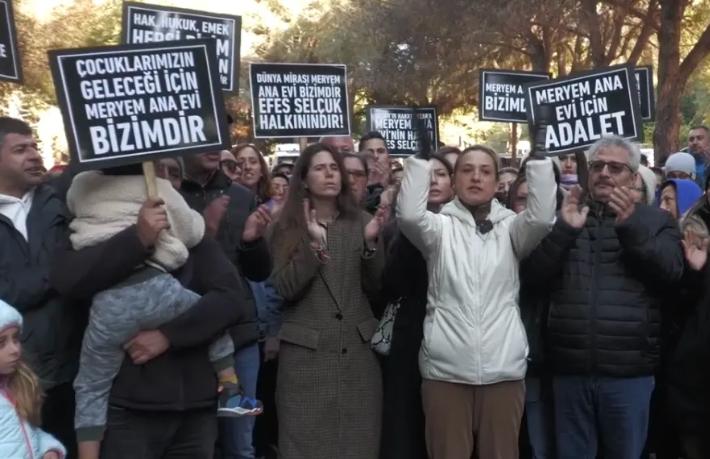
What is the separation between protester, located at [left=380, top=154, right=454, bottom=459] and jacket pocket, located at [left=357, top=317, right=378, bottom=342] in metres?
0.11

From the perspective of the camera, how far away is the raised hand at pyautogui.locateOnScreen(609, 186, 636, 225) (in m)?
4.59

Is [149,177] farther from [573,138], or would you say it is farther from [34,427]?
[573,138]

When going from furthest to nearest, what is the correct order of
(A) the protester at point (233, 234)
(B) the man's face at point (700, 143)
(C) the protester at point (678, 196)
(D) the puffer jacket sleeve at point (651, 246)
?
(B) the man's face at point (700, 143), (C) the protester at point (678, 196), (A) the protester at point (233, 234), (D) the puffer jacket sleeve at point (651, 246)

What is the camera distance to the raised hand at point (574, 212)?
4.61 metres

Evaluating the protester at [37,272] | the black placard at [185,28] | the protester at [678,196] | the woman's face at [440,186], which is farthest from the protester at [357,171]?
the protester at [37,272]

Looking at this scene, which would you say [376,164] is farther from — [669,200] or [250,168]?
[669,200]

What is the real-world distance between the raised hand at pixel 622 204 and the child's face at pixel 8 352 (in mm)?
2745

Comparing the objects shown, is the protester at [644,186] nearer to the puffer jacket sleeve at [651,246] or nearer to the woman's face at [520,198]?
the puffer jacket sleeve at [651,246]

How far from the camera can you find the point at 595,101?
5680 millimetres

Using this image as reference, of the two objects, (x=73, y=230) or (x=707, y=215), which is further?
(x=707, y=215)

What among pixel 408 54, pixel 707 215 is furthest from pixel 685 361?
pixel 408 54

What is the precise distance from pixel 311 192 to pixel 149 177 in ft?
4.72

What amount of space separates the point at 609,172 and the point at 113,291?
249 centimetres

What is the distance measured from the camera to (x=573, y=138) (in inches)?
216
